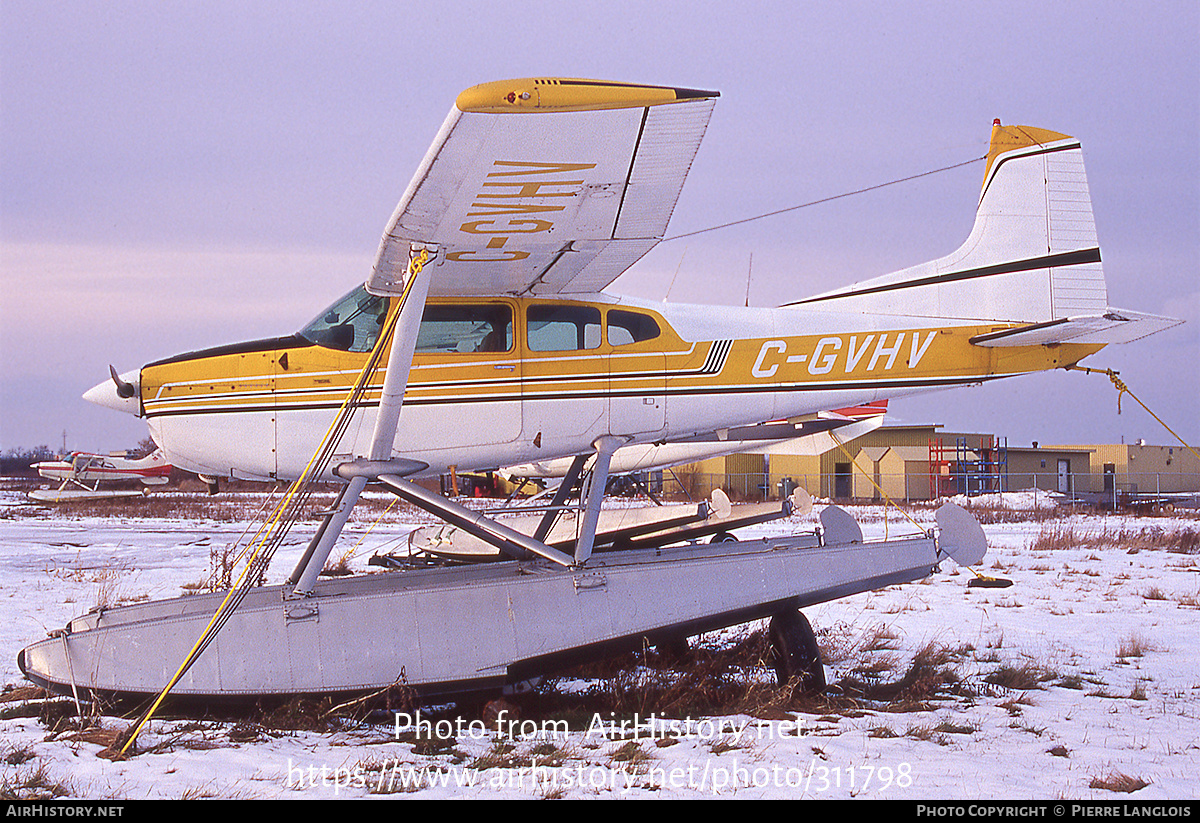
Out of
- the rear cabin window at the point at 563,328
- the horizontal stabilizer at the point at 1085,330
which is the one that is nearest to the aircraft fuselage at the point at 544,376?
the rear cabin window at the point at 563,328

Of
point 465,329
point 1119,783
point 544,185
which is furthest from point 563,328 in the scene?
point 1119,783

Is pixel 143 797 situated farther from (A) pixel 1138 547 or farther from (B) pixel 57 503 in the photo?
(B) pixel 57 503

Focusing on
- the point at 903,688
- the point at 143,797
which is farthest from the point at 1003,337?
the point at 143,797

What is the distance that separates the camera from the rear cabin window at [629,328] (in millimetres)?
6465

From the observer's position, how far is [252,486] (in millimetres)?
55656

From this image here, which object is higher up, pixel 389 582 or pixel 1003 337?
pixel 1003 337

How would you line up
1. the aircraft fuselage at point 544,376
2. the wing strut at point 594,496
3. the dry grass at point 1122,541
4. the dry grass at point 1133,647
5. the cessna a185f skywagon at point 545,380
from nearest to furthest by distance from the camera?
the cessna a185f skywagon at point 545,380, the wing strut at point 594,496, the aircraft fuselage at point 544,376, the dry grass at point 1133,647, the dry grass at point 1122,541

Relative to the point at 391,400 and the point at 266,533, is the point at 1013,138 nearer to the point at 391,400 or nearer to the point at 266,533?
the point at 391,400

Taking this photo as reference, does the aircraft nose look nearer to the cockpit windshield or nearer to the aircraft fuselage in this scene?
the aircraft fuselage

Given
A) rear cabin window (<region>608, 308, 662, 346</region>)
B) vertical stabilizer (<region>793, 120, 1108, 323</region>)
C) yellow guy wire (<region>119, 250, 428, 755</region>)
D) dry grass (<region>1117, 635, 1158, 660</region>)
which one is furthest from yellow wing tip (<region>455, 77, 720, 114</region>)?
dry grass (<region>1117, 635, 1158, 660</region>)

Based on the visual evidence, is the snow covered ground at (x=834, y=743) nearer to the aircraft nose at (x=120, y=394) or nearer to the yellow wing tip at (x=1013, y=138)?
the aircraft nose at (x=120, y=394)

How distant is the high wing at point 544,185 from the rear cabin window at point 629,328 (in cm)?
39

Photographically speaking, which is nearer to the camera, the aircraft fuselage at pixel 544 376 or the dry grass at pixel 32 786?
the dry grass at pixel 32 786
